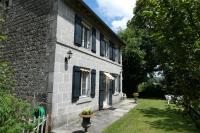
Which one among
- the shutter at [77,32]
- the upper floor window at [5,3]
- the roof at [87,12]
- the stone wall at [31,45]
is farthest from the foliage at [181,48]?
the upper floor window at [5,3]

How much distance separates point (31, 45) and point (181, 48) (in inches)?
349

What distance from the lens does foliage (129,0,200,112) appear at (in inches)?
126

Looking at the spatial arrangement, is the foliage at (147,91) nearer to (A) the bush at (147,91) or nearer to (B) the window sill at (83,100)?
(A) the bush at (147,91)

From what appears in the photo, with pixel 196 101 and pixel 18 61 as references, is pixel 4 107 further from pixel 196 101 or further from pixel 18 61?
pixel 18 61

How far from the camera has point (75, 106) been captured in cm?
1152

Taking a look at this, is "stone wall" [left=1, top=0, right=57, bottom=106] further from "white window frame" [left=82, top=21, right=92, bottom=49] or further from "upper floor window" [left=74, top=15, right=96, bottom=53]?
"white window frame" [left=82, top=21, right=92, bottom=49]

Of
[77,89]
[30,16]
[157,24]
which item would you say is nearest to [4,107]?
[157,24]

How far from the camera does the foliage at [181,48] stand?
3.19 m

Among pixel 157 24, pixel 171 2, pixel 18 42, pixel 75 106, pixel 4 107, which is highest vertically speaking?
pixel 18 42

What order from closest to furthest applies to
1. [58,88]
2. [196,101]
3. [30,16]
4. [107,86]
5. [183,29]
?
[196,101] → [183,29] → [58,88] → [30,16] → [107,86]

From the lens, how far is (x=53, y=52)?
9.66 metres

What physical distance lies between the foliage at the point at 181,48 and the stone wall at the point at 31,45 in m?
6.77

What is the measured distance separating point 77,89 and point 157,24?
8031 mm

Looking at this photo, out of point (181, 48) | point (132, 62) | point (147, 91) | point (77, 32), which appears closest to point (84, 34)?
point (77, 32)
